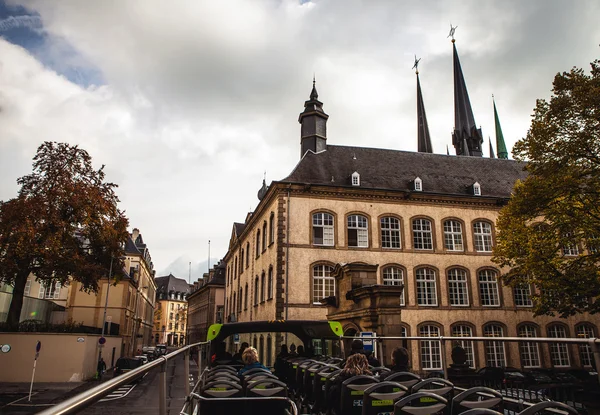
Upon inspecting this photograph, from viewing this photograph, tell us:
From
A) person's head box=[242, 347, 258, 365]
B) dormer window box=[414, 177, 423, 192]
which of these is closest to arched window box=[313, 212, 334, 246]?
dormer window box=[414, 177, 423, 192]

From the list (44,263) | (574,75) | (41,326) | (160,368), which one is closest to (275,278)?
(44,263)

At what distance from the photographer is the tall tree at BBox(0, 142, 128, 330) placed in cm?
2583

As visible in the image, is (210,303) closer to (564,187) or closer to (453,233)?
(453,233)

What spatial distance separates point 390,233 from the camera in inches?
1206

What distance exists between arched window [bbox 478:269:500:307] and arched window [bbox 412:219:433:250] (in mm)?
4173

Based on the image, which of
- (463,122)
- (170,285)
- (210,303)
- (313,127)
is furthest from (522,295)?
(170,285)

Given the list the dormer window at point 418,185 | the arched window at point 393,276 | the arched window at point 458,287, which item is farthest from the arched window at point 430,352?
the dormer window at point 418,185

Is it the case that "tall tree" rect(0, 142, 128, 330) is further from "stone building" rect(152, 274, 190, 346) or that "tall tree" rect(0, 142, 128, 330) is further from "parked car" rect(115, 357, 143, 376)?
"stone building" rect(152, 274, 190, 346)

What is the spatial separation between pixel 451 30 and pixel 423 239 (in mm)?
48625

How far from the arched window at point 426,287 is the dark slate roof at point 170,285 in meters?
109

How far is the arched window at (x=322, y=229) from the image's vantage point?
29.4 m

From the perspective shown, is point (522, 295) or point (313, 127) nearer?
point (522, 295)

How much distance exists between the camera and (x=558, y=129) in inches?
779

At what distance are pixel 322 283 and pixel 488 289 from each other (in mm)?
11756
